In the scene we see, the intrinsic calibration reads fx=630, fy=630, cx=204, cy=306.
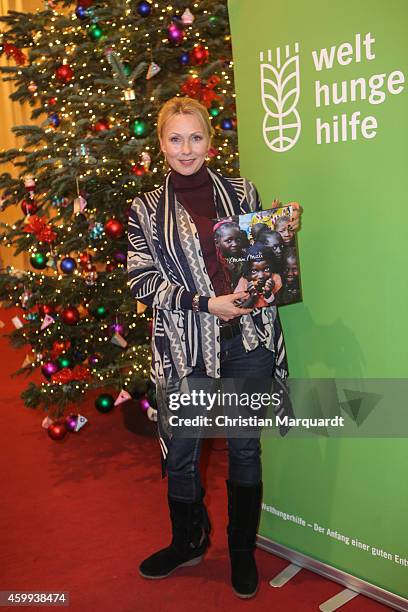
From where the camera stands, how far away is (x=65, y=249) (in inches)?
128

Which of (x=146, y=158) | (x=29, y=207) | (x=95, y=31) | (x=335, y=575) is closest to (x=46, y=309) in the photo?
(x=29, y=207)

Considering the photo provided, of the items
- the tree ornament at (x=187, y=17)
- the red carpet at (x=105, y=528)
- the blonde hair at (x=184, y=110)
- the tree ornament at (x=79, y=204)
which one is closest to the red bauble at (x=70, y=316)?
the tree ornament at (x=79, y=204)

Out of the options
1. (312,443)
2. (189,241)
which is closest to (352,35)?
(189,241)

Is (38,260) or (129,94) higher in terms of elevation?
(129,94)

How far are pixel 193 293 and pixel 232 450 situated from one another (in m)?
0.61

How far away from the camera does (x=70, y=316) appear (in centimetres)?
321

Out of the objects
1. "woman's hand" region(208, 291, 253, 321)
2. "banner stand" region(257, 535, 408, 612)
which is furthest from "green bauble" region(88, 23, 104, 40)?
"banner stand" region(257, 535, 408, 612)

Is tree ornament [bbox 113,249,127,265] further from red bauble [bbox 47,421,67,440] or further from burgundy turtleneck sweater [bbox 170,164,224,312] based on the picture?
burgundy turtleneck sweater [bbox 170,164,224,312]

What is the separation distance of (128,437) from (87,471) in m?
0.48

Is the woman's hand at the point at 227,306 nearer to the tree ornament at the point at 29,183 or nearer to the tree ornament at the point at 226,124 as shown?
the tree ornament at the point at 226,124

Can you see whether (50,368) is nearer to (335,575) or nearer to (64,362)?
(64,362)

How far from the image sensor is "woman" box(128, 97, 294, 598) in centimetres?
203

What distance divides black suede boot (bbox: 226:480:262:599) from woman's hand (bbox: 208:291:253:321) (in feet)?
2.21

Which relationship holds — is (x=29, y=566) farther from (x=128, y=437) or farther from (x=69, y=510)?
(x=128, y=437)
